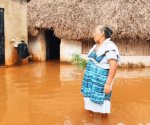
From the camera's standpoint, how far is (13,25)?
12734 mm

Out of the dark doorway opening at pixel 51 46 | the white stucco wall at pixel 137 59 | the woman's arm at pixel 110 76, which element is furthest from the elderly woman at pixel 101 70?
the dark doorway opening at pixel 51 46

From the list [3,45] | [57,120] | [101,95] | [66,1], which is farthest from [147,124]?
[66,1]

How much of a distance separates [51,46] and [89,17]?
419 centimetres

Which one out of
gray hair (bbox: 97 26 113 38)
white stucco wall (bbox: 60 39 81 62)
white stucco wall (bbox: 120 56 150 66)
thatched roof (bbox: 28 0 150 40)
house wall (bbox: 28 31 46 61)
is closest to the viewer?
gray hair (bbox: 97 26 113 38)

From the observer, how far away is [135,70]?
12.4 meters

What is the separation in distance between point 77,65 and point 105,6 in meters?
2.66

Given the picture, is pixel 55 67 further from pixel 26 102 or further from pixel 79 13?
pixel 26 102

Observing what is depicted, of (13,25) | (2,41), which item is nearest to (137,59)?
(13,25)

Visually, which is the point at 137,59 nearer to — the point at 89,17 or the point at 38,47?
the point at 89,17

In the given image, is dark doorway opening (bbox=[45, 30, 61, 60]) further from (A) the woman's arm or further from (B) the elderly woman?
(A) the woman's arm

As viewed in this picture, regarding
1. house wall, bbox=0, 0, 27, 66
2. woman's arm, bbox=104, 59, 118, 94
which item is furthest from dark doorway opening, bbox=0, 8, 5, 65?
woman's arm, bbox=104, 59, 118, 94

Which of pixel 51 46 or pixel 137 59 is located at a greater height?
pixel 51 46

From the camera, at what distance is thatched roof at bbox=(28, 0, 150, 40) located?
1264 centimetres

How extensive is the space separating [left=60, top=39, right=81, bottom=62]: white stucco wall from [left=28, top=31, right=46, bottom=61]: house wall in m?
1.15
